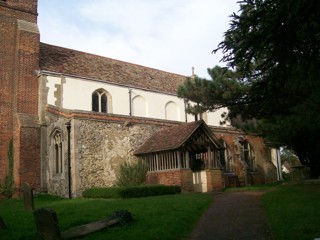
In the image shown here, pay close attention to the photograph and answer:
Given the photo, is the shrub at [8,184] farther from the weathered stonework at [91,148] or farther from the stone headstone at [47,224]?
the stone headstone at [47,224]

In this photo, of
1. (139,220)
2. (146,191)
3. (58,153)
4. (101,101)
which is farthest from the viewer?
(101,101)

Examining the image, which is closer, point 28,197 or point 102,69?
point 28,197

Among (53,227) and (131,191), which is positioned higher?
(131,191)

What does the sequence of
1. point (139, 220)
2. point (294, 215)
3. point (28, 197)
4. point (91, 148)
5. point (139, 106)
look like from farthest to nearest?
point (139, 106)
point (91, 148)
point (28, 197)
point (139, 220)
point (294, 215)

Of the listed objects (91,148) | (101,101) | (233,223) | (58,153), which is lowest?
(233,223)

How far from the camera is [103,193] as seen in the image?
62.4 ft

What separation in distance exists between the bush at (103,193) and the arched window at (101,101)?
8970mm

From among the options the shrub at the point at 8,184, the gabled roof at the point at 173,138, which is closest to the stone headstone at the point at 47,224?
the gabled roof at the point at 173,138

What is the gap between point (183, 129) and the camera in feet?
77.9

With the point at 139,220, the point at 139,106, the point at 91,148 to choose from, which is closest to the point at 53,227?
the point at 139,220

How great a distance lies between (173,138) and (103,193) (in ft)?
19.6

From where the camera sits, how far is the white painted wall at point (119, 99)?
1031 inches

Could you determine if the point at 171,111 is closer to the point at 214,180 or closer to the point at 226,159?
the point at 226,159

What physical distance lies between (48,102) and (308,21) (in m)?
20.2
